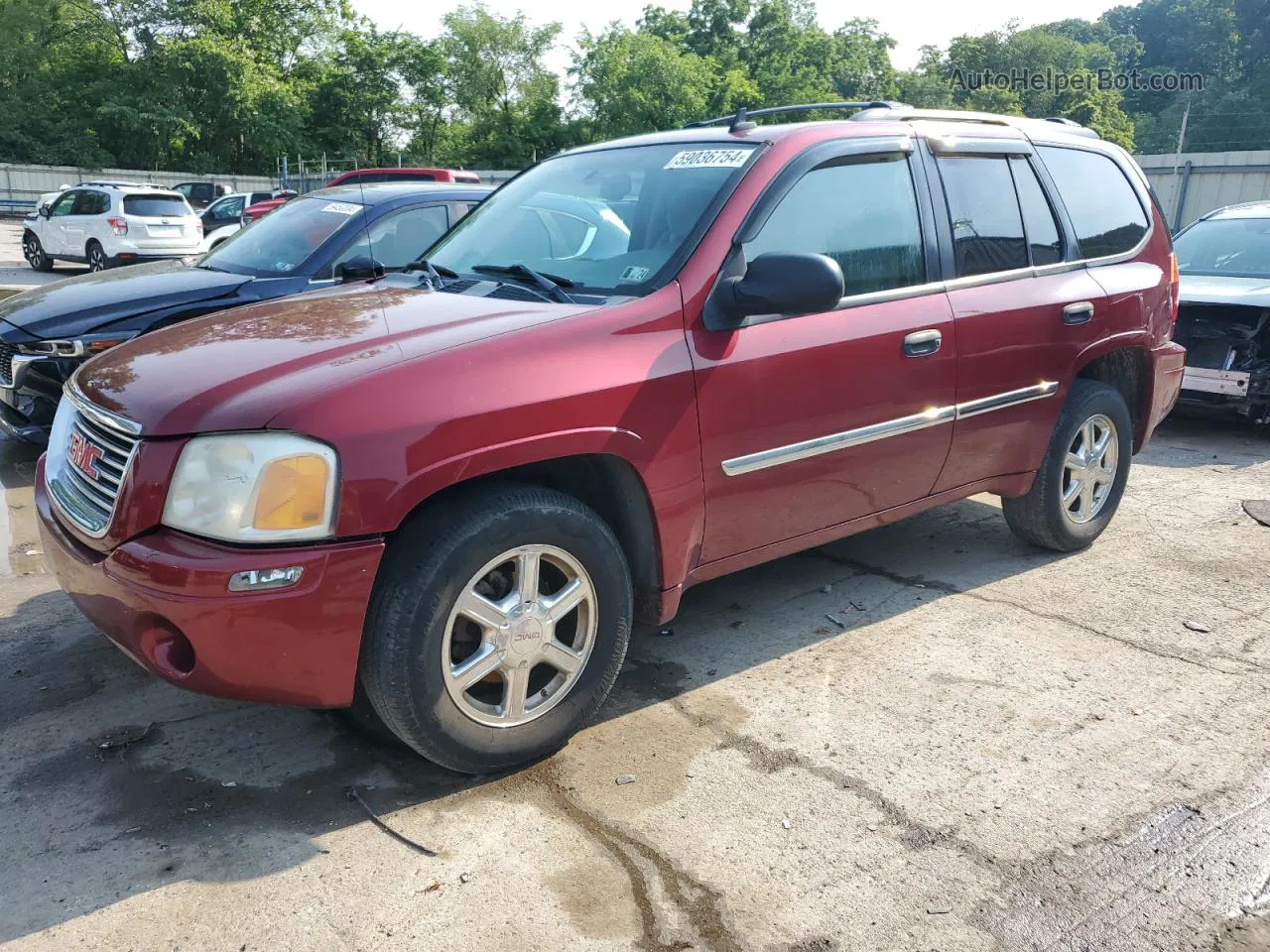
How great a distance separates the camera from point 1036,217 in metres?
4.45

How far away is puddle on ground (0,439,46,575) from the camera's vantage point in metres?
4.74

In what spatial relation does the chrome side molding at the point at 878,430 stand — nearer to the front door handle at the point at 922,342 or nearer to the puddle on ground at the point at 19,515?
the front door handle at the point at 922,342

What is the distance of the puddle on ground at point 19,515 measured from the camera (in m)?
4.74

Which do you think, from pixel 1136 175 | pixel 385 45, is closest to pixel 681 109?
pixel 385 45

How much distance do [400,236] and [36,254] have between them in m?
16.8

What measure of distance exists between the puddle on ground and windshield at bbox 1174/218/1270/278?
8194 millimetres

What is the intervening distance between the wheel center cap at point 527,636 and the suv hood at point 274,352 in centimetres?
79

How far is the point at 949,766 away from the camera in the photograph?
122 inches

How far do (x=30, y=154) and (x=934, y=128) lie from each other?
175 feet

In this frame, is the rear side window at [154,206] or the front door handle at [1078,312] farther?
the rear side window at [154,206]

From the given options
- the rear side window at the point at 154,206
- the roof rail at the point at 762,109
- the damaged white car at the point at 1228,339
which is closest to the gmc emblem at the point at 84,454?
the roof rail at the point at 762,109

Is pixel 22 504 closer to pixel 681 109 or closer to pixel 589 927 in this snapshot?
pixel 589 927

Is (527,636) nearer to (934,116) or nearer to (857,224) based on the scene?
(857,224)

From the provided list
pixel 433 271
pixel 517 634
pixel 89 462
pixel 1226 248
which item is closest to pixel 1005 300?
pixel 433 271
